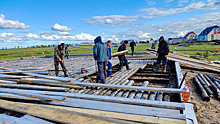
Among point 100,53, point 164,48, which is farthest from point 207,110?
point 164,48

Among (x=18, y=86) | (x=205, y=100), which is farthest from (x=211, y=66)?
(x=18, y=86)

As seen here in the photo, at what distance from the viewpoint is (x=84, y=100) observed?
3895 millimetres

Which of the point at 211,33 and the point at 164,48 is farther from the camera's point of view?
the point at 211,33

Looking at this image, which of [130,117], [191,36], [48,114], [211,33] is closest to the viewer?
[130,117]

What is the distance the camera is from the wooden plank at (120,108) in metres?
2.99

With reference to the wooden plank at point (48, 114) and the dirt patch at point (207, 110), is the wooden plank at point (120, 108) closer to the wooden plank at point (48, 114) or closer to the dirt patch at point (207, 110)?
the wooden plank at point (48, 114)

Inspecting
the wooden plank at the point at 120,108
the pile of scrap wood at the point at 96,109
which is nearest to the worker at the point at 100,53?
the pile of scrap wood at the point at 96,109

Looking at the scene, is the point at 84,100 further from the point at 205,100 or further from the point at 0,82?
the point at 0,82

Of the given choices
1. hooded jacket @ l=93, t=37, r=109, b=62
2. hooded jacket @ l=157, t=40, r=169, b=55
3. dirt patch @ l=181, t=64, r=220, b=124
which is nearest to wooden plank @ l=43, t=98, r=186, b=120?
dirt patch @ l=181, t=64, r=220, b=124

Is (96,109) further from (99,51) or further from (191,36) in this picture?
(191,36)

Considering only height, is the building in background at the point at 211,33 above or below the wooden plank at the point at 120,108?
above

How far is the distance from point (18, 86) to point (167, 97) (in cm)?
573

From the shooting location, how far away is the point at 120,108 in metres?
3.31

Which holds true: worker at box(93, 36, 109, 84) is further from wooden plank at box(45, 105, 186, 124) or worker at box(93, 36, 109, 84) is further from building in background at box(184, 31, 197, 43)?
building in background at box(184, 31, 197, 43)
